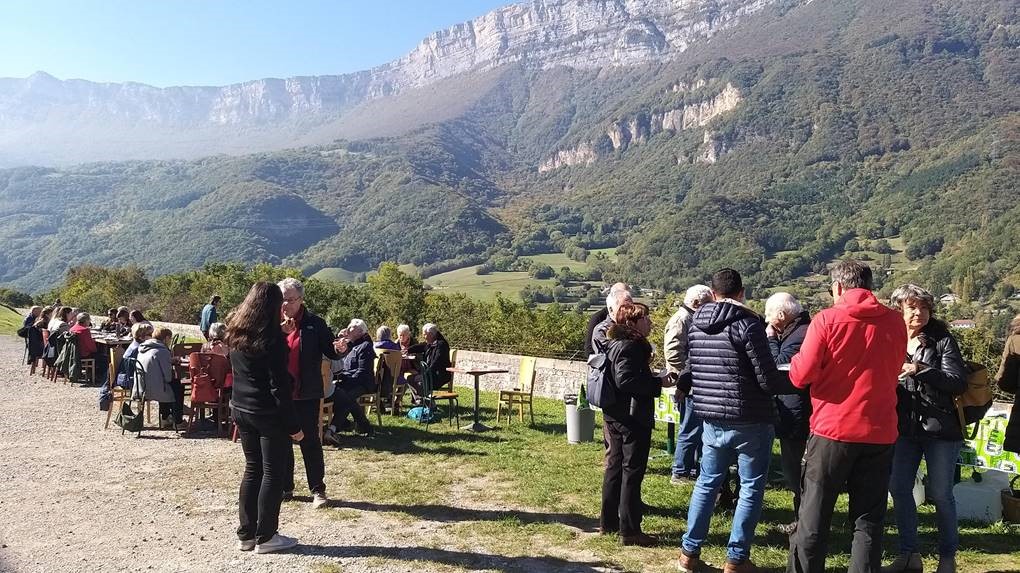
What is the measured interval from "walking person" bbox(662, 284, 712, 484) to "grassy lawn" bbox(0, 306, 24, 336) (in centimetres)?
2772

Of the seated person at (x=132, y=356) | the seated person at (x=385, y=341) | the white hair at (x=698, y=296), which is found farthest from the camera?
the seated person at (x=385, y=341)

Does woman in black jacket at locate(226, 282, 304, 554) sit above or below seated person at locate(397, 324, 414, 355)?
below

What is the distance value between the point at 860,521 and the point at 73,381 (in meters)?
12.7

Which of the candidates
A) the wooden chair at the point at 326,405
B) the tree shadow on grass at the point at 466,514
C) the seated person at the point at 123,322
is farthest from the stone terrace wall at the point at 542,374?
the seated person at the point at 123,322

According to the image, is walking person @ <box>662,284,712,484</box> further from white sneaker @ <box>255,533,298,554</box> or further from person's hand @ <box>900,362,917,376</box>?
white sneaker @ <box>255,533,298,554</box>

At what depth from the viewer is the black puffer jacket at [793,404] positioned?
4531mm

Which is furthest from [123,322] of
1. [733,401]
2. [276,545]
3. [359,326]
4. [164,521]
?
[733,401]

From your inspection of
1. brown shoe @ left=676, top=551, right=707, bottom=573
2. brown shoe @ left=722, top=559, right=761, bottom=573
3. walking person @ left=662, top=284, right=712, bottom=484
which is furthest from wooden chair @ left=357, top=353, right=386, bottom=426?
brown shoe @ left=722, top=559, right=761, bottom=573

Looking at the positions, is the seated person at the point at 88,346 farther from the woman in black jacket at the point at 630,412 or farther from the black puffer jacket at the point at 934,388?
the black puffer jacket at the point at 934,388

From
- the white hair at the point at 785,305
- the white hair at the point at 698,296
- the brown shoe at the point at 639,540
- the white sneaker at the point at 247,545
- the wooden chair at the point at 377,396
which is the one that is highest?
the white hair at the point at 698,296

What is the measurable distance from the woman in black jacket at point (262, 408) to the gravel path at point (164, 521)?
19cm

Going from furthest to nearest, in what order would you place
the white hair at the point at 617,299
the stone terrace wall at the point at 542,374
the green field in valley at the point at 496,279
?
the green field in valley at the point at 496,279, the stone terrace wall at the point at 542,374, the white hair at the point at 617,299

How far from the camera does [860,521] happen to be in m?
3.57

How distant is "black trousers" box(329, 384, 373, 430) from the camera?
8.07 m
